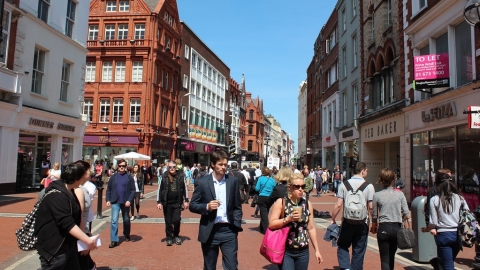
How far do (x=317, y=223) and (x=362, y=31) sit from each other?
15.1 meters

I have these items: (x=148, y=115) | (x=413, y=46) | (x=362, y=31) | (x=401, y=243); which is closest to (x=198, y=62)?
(x=148, y=115)

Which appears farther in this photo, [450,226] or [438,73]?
[438,73]

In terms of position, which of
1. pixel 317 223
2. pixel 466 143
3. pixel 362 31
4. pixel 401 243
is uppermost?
pixel 362 31

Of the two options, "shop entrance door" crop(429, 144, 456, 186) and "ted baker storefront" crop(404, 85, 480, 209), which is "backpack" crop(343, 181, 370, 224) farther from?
"shop entrance door" crop(429, 144, 456, 186)

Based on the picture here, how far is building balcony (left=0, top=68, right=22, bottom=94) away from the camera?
1574cm

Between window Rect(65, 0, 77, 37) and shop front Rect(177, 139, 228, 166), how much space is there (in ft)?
63.2

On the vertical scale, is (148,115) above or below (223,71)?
below

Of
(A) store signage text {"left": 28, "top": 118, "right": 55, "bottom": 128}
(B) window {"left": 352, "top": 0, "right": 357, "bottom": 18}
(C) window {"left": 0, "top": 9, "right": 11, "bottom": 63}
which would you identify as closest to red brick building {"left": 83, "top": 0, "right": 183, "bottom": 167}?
(A) store signage text {"left": 28, "top": 118, "right": 55, "bottom": 128}

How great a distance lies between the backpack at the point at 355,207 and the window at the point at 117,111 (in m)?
30.4

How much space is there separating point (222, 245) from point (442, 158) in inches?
474

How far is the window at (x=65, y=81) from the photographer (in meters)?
21.6

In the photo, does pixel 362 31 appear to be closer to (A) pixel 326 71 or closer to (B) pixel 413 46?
(B) pixel 413 46

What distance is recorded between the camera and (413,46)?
16.2 m

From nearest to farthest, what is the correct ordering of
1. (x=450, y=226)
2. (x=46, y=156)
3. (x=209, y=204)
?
(x=209, y=204)
(x=450, y=226)
(x=46, y=156)
